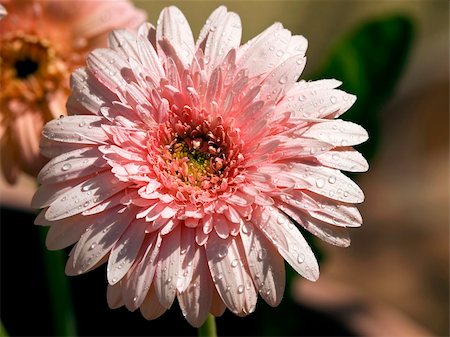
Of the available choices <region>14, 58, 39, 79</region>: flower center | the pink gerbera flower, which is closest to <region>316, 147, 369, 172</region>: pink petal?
the pink gerbera flower

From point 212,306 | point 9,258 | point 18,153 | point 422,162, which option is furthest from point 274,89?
point 422,162

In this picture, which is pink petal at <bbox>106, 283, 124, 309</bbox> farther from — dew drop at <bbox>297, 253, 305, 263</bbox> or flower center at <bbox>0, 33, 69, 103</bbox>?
flower center at <bbox>0, 33, 69, 103</bbox>

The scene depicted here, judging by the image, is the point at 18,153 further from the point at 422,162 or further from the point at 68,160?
the point at 422,162

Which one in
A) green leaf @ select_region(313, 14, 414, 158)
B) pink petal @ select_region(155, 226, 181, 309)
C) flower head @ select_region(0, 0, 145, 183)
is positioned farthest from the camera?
green leaf @ select_region(313, 14, 414, 158)

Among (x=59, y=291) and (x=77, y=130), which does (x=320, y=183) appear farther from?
(x=59, y=291)

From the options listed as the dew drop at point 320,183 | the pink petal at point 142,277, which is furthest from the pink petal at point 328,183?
the pink petal at point 142,277

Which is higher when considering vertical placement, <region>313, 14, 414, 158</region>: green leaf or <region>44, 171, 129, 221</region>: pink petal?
<region>313, 14, 414, 158</region>: green leaf

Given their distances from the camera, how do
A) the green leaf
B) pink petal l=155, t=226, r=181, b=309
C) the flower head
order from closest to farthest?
1. pink petal l=155, t=226, r=181, b=309
2. the flower head
3. the green leaf

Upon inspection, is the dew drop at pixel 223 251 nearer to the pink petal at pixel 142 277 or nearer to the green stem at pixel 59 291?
the pink petal at pixel 142 277
